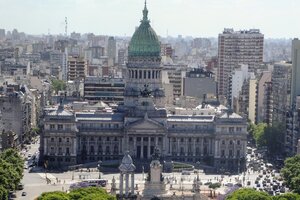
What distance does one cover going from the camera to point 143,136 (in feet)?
610

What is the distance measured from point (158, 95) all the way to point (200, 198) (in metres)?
57.9

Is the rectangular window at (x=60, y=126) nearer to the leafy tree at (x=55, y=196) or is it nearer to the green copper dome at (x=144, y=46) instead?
the green copper dome at (x=144, y=46)

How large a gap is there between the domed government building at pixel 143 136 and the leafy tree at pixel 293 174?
27.4m

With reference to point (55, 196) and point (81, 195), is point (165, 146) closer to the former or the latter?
point (81, 195)

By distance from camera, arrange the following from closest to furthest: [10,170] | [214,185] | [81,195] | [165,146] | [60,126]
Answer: [81,195]
[10,170]
[214,185]
[60,126]
[165,146]

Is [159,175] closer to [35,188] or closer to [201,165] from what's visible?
[35,188]

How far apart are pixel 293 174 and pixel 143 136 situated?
152 ft

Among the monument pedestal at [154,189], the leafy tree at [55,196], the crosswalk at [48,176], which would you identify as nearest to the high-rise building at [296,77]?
the crosswalk at [48,176]

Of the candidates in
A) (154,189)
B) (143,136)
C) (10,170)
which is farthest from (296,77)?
(10,170)

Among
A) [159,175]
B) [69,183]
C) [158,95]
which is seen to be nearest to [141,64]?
[158,95]

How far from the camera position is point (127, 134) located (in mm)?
185750

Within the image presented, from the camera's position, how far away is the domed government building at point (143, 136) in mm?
183875

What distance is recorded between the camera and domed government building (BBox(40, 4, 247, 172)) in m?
184

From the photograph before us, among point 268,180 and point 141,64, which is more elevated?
point 141,64
